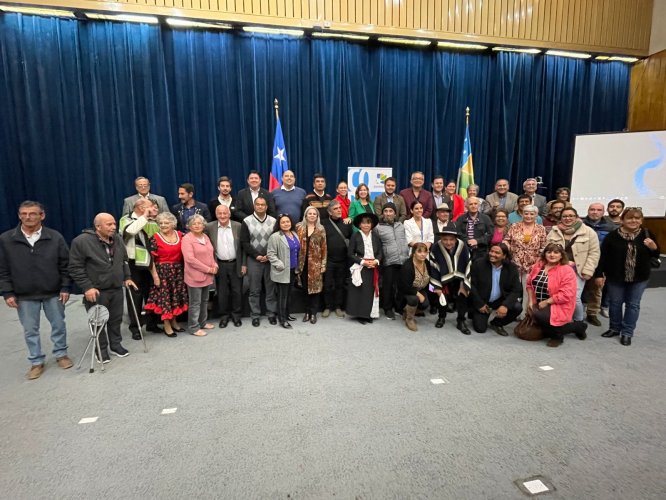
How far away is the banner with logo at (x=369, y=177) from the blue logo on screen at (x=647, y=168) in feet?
14.7

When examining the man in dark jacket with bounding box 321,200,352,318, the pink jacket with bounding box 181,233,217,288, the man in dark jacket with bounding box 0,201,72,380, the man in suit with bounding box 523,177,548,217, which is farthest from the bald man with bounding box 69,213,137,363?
the man in suit with bounding box 523,177,548,217

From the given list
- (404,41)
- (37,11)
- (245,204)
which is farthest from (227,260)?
(404,41)

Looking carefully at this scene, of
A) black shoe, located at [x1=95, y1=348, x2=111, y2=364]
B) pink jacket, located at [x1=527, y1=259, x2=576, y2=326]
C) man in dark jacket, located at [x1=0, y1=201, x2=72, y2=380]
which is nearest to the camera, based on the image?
man in dark jacket, located at [x1=0, y1=201, x2=72, y2=380]

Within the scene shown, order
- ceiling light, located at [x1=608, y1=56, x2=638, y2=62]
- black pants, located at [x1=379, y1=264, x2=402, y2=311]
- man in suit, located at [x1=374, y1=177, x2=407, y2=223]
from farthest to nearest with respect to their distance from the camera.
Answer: ceiling light, located at [x1=608, y1=56, x2=638, y2=62]
man in suit, located at [x1=374, y1=177, x2=407, y2=223]
black pants, located at [x1=379, y1=264, x2=402, y2=311]

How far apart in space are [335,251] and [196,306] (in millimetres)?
1651

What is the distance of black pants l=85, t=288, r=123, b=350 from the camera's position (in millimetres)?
3117

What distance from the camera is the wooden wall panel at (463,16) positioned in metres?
5.52

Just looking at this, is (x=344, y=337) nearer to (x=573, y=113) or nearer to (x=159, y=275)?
(x=159, y=275)

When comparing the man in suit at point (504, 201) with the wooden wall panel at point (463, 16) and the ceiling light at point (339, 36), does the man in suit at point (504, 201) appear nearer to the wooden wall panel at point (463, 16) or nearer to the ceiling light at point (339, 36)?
the wooden wall panel at point (463, 16)

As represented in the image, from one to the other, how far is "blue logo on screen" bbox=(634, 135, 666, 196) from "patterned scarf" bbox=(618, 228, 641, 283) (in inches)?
162

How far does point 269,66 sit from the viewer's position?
6.12 meters

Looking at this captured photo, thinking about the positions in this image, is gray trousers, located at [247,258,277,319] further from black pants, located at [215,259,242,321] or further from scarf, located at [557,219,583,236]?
scarf, located at [557,219,583,236]

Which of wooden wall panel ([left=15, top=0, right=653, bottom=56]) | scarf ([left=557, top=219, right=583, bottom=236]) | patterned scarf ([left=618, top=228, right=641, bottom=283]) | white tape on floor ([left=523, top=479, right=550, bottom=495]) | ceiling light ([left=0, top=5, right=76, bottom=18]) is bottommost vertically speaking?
white tape on floor ([left=523, top=479, right=550, bottom=495])

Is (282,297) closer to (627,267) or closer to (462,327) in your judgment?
(462,327)
